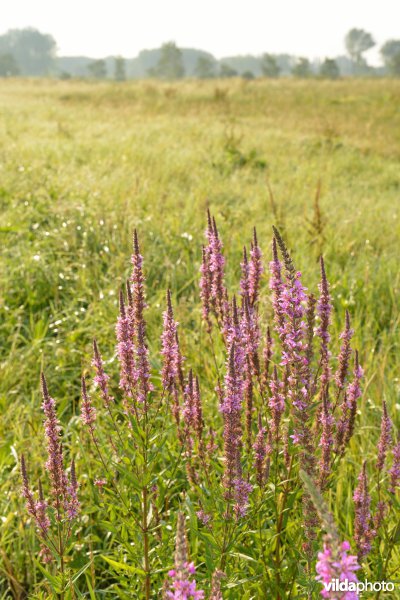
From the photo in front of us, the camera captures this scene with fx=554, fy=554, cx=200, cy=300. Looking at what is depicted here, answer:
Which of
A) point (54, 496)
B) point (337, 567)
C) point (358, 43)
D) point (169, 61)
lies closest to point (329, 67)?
point (169, 61)

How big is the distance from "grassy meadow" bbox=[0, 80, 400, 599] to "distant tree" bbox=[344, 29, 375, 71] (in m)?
142

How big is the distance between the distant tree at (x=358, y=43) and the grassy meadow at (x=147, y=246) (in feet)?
467

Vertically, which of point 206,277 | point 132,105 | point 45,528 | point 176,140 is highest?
point 132,105

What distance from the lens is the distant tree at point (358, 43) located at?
13938 cm

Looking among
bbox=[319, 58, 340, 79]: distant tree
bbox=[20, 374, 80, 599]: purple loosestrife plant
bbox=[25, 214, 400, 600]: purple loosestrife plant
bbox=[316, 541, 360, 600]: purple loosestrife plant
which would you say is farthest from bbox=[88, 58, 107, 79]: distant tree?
bbox=[316, 541, 360, 600]: purple loosestrife plant

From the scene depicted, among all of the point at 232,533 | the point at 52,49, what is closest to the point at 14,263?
the point at 232,533

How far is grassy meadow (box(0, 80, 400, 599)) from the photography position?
3178 millimetres

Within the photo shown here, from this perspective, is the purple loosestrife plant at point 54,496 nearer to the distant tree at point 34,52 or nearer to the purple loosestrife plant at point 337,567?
the purple loosestrife plant at point 337,567

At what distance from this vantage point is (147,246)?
5.63 meters

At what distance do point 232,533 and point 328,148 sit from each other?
11.7 meters

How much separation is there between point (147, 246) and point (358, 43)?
15924 centimetres

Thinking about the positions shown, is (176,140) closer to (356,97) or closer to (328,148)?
(328,148)

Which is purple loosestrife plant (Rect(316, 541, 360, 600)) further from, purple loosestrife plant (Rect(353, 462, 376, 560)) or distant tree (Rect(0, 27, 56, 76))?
distant tree (Rect(0, 27, 56, 76))

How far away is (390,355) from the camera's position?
13.1 feet
